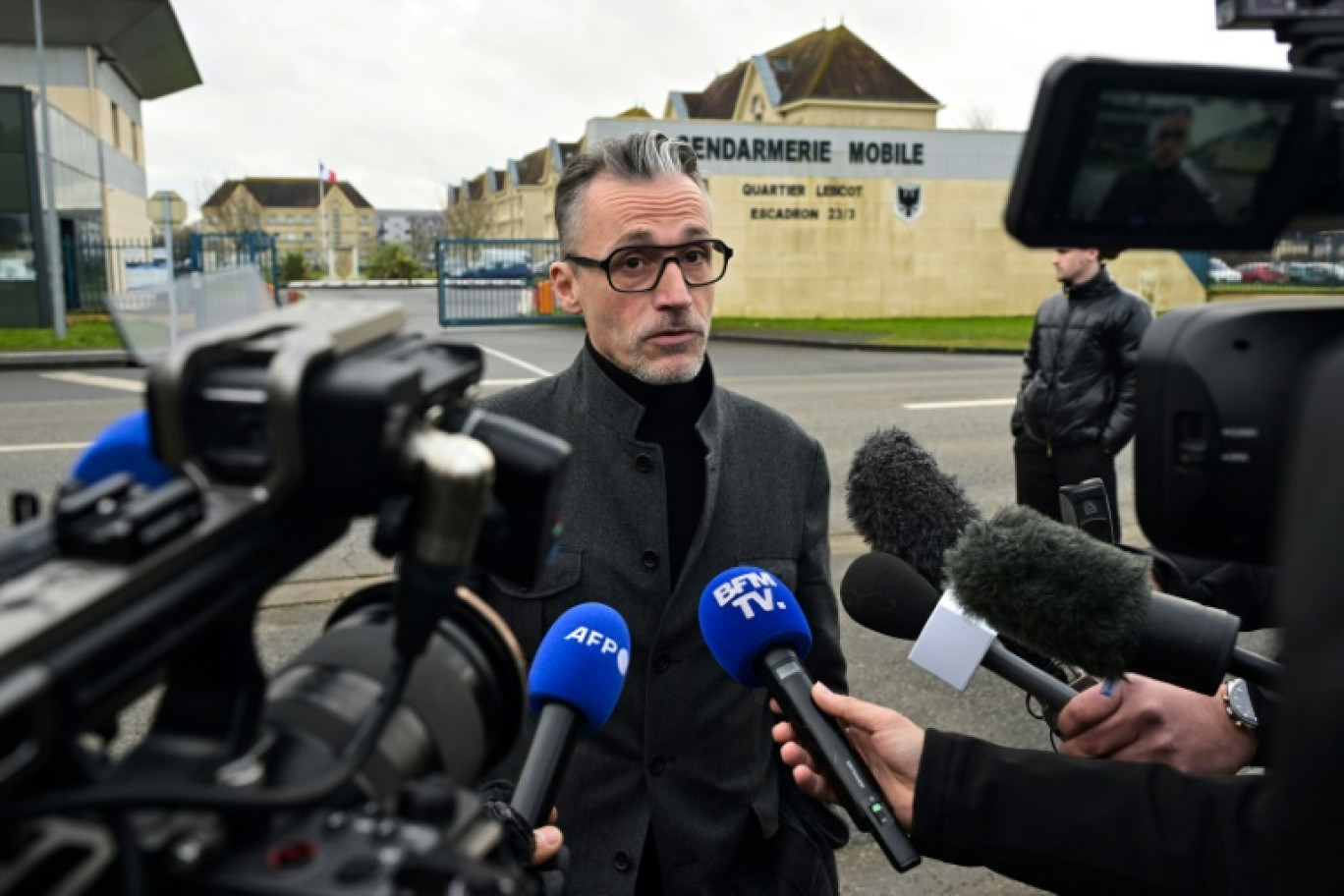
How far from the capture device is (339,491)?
0.78 m

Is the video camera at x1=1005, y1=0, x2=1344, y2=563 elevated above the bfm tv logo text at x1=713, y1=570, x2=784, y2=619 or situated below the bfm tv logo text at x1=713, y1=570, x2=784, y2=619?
above

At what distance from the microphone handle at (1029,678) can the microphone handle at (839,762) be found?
0.25 metres

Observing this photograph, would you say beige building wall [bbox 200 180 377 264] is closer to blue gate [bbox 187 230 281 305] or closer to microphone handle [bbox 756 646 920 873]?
blue gate [bbox 187 230 281 305]

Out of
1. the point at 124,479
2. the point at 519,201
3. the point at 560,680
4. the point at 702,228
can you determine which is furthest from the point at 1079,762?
the point at 519,201

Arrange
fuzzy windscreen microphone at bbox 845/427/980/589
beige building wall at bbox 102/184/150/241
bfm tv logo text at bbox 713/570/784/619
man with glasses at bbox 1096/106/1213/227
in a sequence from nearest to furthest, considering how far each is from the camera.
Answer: man with glasses at bbox 1096/106/1213/227 < bfm tv logo text at bbox 713/570/784/619 < fuzzy windscreen microphone at bbox 845/427/980/589 < beige building wall at bbox 102/184/150/241

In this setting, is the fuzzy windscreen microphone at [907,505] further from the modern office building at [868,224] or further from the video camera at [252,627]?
the modern office building at [868,224]

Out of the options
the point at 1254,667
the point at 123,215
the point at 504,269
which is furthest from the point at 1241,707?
the point at 123,215

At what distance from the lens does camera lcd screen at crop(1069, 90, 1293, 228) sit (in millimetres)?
930

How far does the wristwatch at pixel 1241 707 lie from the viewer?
1.83 meters

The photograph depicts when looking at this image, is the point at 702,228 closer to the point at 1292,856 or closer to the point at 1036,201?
→ the point at 1036,201

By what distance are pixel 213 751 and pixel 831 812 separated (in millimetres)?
1596

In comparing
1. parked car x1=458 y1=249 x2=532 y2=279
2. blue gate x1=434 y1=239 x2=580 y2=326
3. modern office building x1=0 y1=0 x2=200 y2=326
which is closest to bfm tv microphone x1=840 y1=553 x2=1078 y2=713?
modern office building x1=0 y1=0 x2=200 y2=326

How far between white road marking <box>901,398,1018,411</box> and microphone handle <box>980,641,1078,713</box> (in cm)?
1024

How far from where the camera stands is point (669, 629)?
2.10 meters
